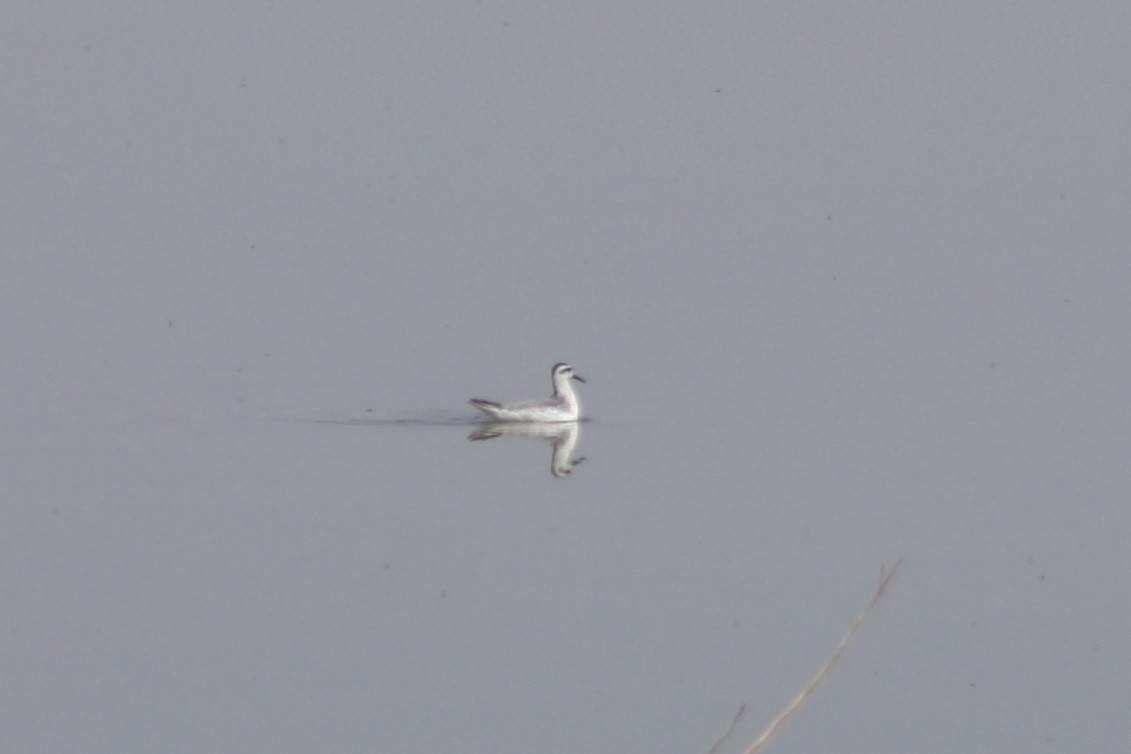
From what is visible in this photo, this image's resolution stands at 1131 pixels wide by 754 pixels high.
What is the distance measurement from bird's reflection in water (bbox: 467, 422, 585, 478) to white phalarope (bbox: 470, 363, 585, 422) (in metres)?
0.07

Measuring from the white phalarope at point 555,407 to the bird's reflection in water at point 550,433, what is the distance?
66 millimetres

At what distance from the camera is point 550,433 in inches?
754

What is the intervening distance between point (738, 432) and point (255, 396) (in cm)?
445

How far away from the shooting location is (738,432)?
1702cm

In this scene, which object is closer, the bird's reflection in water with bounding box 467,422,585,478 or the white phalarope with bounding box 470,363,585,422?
the bird's reflection in water with bounding box 467,422,585,478

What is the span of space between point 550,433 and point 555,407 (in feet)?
2.33

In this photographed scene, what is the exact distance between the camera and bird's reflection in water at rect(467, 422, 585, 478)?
17.1 metres

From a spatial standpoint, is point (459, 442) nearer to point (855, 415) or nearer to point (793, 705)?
point (855, 415)

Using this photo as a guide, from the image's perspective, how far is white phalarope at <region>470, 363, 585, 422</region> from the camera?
63.7 feet

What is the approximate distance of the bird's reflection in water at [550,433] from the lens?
17.1 m

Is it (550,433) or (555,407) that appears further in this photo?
(555,407)

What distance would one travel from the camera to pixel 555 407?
19.8 m

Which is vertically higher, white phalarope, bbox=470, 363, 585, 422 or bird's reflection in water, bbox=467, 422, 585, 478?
white phalarope, bbox=470, 363, 585, 422

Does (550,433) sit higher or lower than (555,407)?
lower
